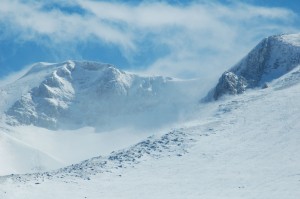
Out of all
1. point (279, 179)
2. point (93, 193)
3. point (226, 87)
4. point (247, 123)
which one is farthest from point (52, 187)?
point (226, 87)

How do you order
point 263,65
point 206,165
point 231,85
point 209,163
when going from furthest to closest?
point 263,65 → point 231,85 → point 209,163 → point 206,165

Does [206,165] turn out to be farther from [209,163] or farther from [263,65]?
[263,65]

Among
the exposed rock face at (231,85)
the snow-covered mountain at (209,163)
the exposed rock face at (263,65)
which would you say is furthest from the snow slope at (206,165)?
the exposed rock face at (231,85)

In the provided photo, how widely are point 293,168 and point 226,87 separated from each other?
251 feet

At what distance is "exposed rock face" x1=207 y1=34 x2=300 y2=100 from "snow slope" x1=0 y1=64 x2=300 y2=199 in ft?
83.3

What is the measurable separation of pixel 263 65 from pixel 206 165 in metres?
73.1

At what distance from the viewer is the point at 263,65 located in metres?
161

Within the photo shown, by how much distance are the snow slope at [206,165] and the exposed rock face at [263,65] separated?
25393mm

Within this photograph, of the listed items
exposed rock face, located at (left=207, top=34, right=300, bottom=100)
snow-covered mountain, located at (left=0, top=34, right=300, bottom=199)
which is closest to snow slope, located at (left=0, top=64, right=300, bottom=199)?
snow-covered mountain, located at (left=0, top=34, right=300, bottom=199)

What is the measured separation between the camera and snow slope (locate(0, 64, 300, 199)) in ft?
255

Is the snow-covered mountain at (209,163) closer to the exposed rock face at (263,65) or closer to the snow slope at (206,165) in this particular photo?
the snow slope at (206,165)

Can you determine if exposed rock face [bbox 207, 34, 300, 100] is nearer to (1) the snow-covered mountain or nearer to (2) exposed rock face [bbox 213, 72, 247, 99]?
(2) exposed rock face [bbox 213, 72, 247, 99]

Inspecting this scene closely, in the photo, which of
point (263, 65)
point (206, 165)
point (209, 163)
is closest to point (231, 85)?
point (263, 65)

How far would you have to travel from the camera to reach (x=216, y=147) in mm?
103000
